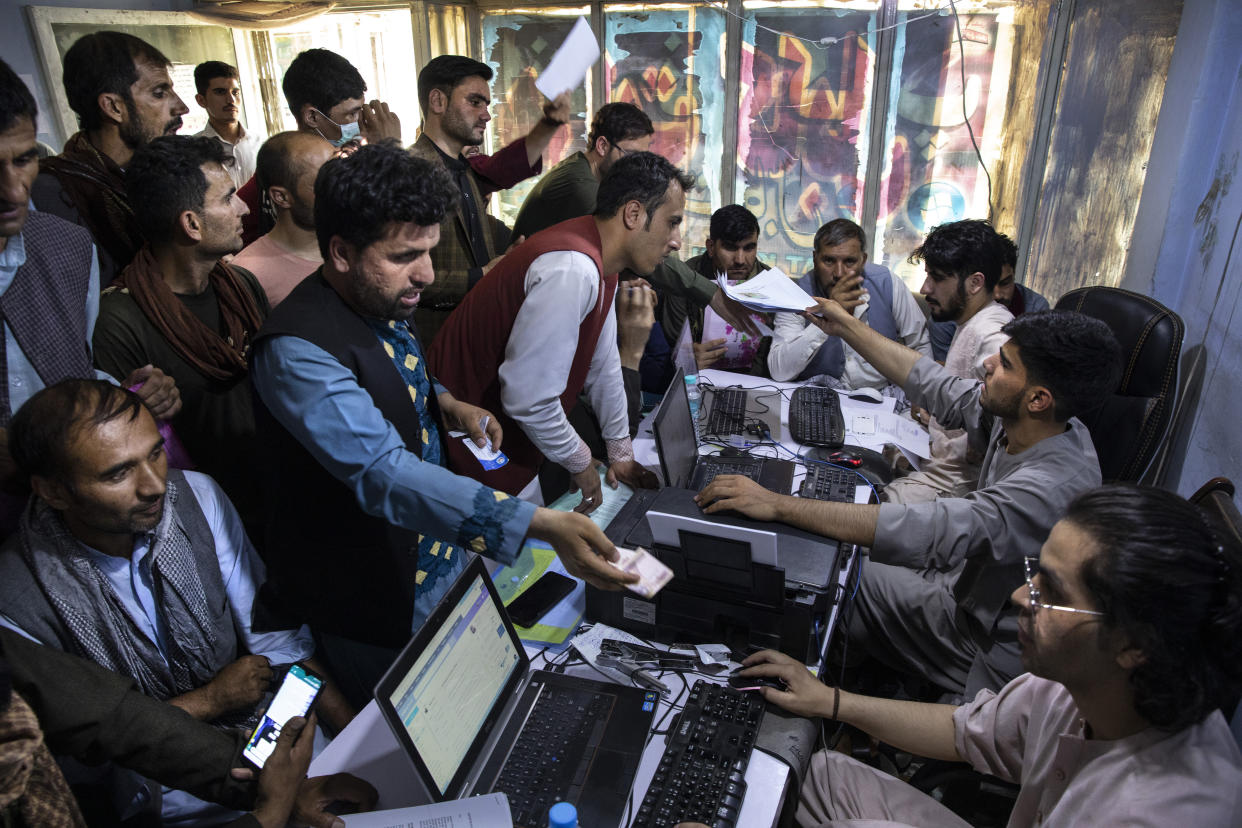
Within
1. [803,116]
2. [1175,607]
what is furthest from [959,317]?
[803,116]

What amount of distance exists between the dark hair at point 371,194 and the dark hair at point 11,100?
60 centimetres

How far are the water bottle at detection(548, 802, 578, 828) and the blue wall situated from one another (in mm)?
2283

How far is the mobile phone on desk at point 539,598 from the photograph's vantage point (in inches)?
72.1

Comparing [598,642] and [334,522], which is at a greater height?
[334,522]

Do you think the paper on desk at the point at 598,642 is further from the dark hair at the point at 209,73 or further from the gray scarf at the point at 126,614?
the dark hair at the point at 209,73

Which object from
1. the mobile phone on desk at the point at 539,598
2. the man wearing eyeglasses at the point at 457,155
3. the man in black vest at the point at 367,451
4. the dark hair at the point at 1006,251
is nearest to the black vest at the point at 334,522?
the man in black vest at the point at 367,451

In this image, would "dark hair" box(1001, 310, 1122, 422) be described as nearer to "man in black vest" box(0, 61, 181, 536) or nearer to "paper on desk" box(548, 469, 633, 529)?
"paper on desk" box(548, 469, 633, 529)

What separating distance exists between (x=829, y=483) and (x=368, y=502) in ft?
5.20

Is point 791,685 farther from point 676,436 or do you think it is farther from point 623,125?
point 623,125

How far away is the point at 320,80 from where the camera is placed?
3170 mm

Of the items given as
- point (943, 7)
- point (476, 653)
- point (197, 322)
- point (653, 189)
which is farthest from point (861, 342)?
point (943, 7)

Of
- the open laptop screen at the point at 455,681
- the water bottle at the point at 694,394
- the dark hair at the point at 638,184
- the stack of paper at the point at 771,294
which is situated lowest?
the water bottle at the point at 694,394

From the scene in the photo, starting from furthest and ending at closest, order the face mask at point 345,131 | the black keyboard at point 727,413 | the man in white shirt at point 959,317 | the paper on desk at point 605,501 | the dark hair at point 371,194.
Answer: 1. the face mask at point 345,131
2. the black keyboard at point 727,413
3. the man in white shirt at point 959,317
4. the paper on desk at point 605,501
5. the dark hair at point 371,194

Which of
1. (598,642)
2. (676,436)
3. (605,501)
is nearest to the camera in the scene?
(598,642)
